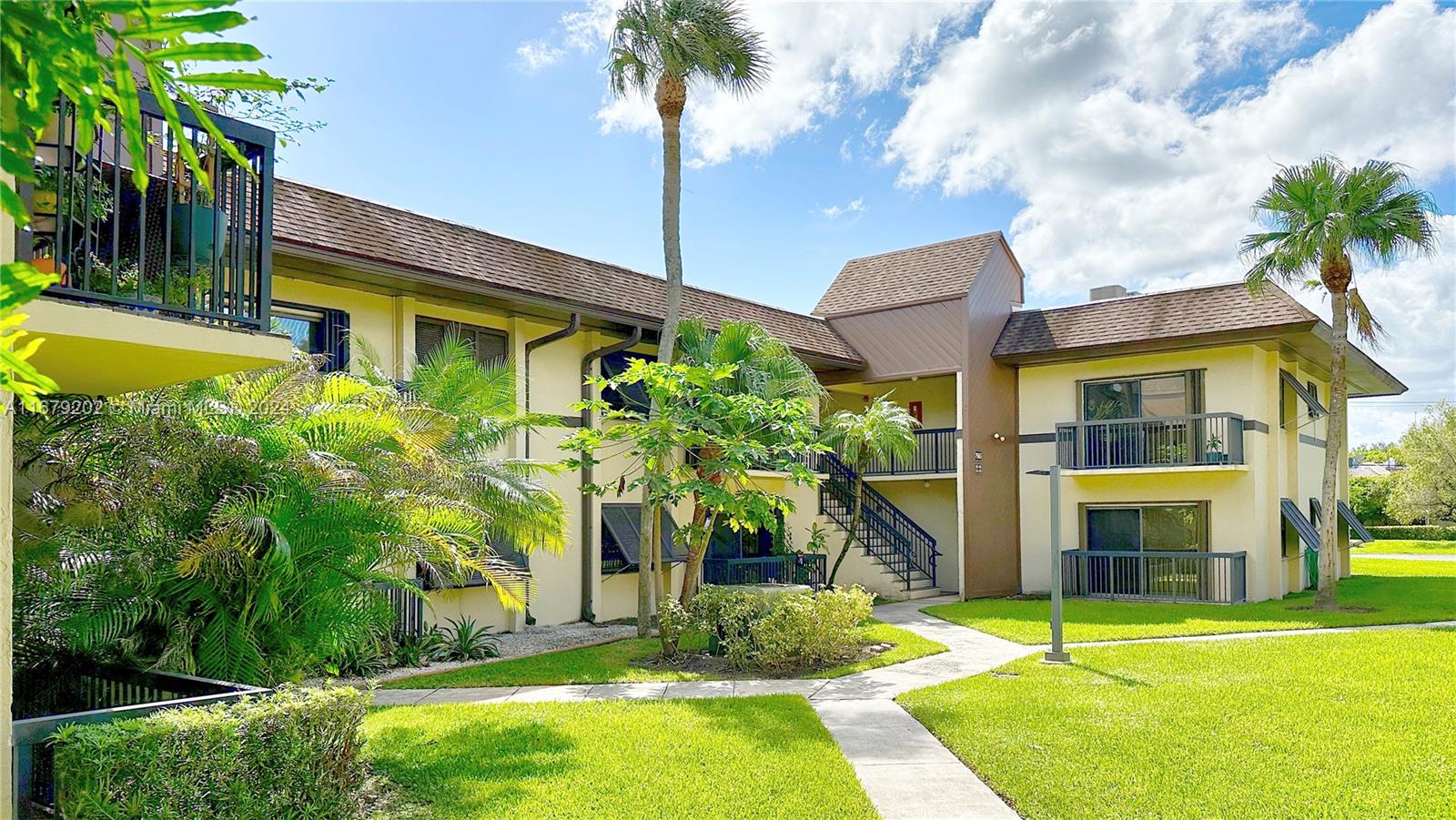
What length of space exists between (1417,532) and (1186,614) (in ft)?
117

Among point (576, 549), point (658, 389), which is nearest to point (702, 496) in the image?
point (658, 389)

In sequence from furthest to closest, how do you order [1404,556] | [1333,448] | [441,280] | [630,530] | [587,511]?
[1404,556]
[1333,448]
[630,530]
[587,511]
[441,280]

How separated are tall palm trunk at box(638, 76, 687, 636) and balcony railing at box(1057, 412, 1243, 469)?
997 centimetres

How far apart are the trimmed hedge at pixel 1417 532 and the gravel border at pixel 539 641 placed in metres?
42.6

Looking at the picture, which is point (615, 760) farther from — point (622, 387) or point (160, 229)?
point (622, 387)

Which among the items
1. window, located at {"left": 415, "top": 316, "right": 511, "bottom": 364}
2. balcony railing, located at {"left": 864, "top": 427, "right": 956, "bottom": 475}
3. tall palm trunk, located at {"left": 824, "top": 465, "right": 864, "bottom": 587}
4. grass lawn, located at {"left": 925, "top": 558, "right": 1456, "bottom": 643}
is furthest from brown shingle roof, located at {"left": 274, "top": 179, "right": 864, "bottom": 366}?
grass lawn, located at {"left": 925, "top": 558, "right": 1456, "bottom": 643}

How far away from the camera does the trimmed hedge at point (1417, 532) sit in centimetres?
4275

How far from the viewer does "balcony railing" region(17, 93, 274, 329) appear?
5496 millimetres

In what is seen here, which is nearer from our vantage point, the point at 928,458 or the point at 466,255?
the point at 466,255

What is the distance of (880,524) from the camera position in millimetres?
22031

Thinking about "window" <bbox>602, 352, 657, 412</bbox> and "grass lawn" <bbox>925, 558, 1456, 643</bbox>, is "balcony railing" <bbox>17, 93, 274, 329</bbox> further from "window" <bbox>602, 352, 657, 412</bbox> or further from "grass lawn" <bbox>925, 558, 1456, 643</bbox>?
"grass lawn" <bbox>925, 558, 1456, 643</bbox>

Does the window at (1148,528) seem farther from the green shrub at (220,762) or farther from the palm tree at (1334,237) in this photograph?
the green shrub at (220,762)

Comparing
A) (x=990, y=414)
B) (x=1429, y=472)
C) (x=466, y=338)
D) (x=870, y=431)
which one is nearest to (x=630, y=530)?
(x=466, y=338)

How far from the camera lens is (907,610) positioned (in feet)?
60.7
